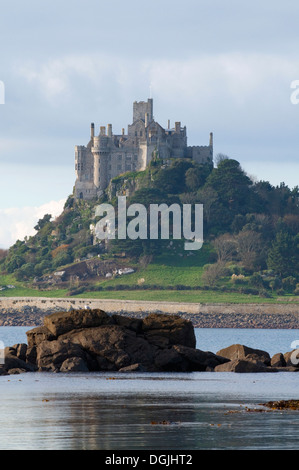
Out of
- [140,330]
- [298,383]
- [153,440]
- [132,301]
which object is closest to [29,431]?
[153,440]

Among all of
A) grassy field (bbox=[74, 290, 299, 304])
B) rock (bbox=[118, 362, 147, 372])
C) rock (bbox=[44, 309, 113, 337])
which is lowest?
grassy field (bbox=[74, 290, 299, 304])

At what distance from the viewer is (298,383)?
57.0 metres

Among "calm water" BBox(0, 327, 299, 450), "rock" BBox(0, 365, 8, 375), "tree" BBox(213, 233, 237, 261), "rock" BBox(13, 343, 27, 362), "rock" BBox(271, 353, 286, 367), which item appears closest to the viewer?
"calm water" BBox(0, 327, 299, 450)

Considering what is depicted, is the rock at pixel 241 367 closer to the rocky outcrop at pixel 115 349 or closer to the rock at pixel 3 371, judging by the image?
the rocky outcrop at pixel 115 349

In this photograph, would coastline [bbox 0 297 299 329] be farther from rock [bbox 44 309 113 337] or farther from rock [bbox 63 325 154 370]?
rock [bbox 63 325 154 370]

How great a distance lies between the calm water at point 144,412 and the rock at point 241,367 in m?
1.97

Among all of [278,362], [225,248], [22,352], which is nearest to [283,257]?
[225,248]

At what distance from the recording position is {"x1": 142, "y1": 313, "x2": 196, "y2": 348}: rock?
63688 millimetres

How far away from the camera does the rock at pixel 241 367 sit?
6394 cm

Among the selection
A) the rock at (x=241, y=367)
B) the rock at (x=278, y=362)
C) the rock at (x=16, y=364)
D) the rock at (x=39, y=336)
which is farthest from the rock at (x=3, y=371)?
the rock at (x=278, y=362)

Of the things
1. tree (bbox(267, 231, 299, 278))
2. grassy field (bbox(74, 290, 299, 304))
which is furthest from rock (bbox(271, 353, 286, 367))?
tree (bbox(267, 231, 299, 278))

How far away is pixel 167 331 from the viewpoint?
6450cm

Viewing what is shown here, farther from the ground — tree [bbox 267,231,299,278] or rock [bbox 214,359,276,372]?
tree [bbox 267,231,299,278]
